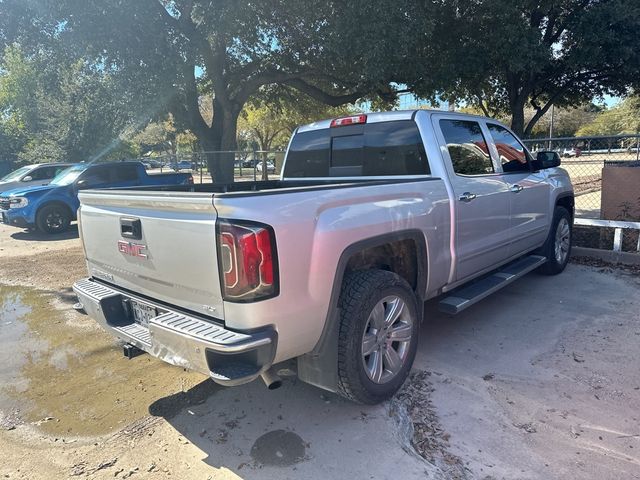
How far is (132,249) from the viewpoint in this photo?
3.08 m

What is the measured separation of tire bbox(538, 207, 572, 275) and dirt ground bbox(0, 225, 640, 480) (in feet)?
4.37

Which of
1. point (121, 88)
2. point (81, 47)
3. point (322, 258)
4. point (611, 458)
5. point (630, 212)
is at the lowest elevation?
point (611, 458)

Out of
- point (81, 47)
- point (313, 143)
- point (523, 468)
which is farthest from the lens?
point (81, 47)

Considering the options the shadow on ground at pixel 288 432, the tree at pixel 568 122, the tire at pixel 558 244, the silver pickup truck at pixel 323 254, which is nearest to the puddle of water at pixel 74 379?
the shadow on ground at pixel 288 432

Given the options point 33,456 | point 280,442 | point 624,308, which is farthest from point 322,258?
point 624,308

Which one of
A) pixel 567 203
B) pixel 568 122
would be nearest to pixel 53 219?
pixel 567 203

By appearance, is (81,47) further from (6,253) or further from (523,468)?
(523,468)

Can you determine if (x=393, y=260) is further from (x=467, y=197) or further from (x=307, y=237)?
(x=307, y=237)

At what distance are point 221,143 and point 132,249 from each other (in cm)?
1207

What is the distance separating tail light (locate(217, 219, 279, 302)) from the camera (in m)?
2.42

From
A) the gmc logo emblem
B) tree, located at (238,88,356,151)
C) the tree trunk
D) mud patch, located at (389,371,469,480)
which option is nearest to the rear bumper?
the gmc logo emblem

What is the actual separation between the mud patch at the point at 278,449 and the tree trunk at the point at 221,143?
1193cm

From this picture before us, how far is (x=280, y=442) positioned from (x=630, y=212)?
7461mm

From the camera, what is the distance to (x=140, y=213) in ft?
9.70
